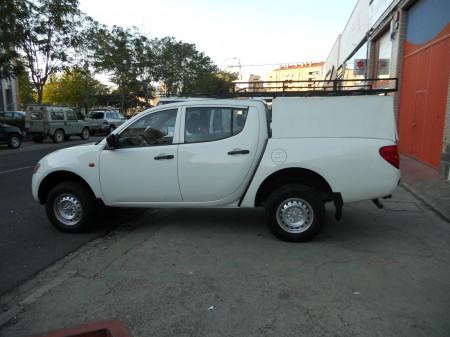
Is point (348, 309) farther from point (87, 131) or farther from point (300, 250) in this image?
point (87, 131)

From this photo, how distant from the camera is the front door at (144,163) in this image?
5.53 meters

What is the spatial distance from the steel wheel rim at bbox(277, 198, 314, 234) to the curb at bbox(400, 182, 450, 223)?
102 inches

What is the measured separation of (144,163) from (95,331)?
111 inches

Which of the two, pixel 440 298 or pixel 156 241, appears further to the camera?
pixel 156 241

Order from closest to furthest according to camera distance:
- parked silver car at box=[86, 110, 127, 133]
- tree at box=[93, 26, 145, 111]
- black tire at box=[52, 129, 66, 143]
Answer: black tire at box=[52, 129, 66, 143] → parked silver car at box=[86, 110, 127, 133] → tree at box=[93, 26, 145, 111]

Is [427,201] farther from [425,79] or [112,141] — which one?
[112,141]

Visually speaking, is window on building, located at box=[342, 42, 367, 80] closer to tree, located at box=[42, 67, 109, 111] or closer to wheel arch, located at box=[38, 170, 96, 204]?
wheel arch, located at box=[38, 170, 96, 204]

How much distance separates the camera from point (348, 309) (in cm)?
357

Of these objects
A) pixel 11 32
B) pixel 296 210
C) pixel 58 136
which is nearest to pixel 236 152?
pixel 296 210

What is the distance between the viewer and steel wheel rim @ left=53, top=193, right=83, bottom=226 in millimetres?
5852

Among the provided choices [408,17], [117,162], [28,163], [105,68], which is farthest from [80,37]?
[117,162]

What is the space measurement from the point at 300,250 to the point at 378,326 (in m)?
1.80

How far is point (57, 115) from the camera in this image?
23453mm

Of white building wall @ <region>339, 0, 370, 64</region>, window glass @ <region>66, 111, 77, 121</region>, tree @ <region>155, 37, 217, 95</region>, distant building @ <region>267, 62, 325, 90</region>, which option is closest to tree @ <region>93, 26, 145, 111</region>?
tree @ <region>155, 37, 217, 95</region>
